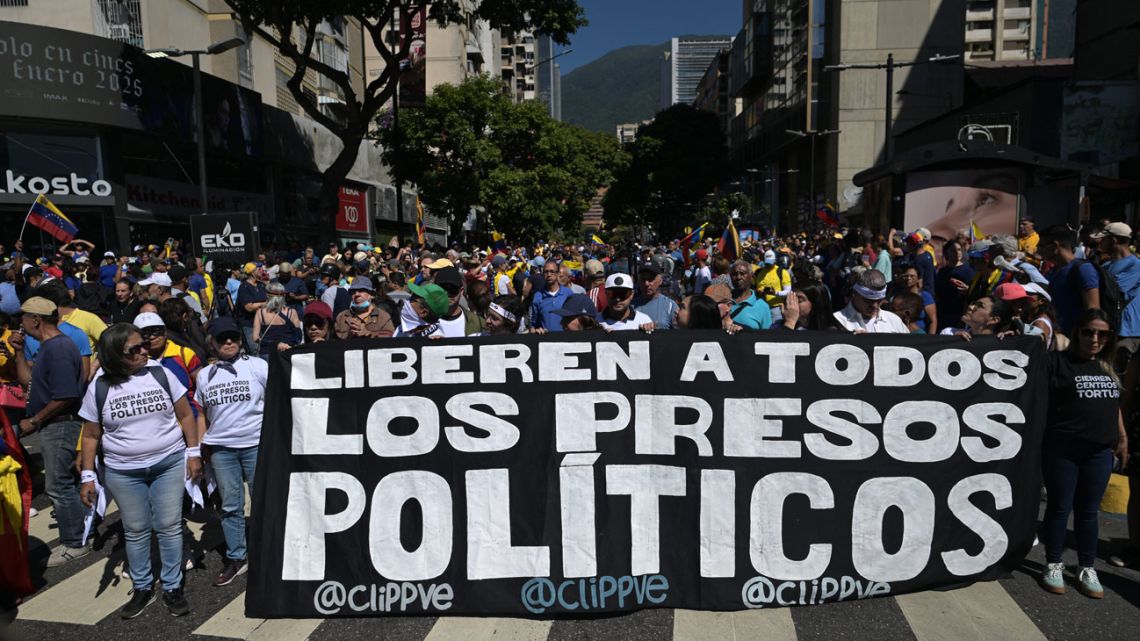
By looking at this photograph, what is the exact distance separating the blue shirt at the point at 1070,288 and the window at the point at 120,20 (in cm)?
2253

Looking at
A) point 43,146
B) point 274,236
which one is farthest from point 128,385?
point 274,236

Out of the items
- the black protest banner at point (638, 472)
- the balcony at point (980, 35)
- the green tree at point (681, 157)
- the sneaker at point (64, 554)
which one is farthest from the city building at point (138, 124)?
the balcony at point (980, 35)

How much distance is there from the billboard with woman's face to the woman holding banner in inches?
336

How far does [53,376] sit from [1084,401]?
6.80 metres

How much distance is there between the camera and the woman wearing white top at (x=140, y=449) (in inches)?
175

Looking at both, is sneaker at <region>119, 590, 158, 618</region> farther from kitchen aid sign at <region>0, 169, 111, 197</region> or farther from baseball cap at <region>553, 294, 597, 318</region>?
kitchen aid sign at <region>0, 169, 111, 197</region>

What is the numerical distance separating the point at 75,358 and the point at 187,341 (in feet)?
4.28

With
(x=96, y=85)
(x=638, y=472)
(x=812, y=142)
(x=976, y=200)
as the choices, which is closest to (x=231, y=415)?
(x=638, y=472)

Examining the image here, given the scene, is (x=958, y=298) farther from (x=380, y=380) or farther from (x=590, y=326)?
(x=380, y=380)

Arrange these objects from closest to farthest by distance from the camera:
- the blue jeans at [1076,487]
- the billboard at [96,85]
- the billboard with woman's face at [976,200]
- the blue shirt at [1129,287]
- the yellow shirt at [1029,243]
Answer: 1. the blue jeans at [1076,487]
2. the blue shirt at [1129,287]
3. the yellow shirt at [1029,243]
4. the billboard with woman's face at [976,200]
5. the billboard at [96,85]

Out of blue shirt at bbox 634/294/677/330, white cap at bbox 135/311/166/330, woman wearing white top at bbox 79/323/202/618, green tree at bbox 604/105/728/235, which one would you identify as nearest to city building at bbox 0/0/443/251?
white cap at bbox 135/311/166/330

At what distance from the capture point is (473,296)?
877 centimetres

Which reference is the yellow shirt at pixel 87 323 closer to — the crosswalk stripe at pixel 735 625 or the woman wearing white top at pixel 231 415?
the woman wearing white top at pixel 231 415

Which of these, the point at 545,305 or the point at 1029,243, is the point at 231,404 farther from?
the point at 1029,243
